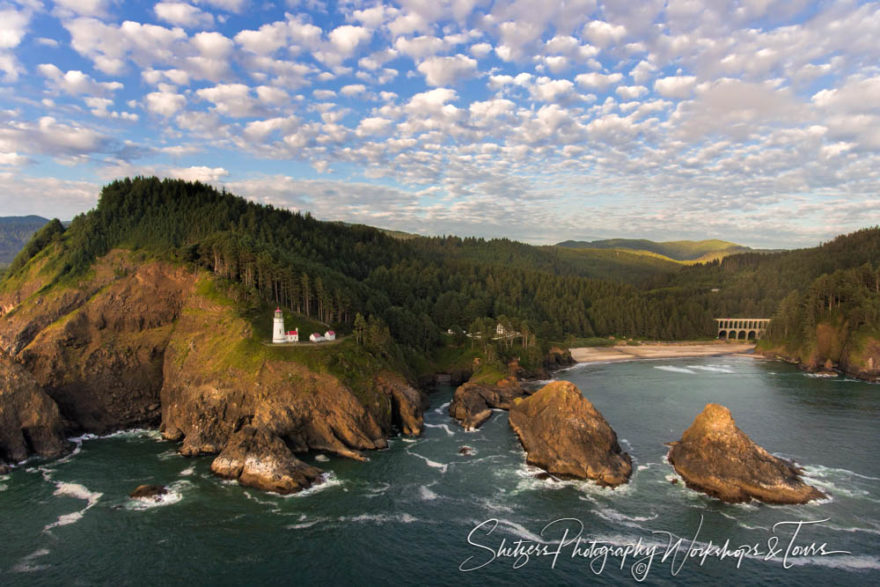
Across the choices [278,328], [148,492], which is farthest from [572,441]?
[148,492]

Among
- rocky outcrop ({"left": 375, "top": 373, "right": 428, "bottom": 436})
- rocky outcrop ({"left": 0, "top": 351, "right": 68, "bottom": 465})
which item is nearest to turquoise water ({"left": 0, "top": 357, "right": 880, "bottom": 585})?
rocky outcrop ({"left": 0, "top": 351, "right": 68, "bottom": 465})


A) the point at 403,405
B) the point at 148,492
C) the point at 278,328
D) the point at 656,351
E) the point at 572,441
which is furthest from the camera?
the point at 656,351

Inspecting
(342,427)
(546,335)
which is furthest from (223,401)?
(546,335)

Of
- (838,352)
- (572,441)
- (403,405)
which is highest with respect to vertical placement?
(838,352)

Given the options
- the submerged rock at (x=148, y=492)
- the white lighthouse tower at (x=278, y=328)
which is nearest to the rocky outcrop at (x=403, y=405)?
the white lighthouse tower at (x=278, y=328)

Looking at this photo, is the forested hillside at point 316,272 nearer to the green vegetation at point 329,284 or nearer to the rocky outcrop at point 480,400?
the green vegetation at point 329,284

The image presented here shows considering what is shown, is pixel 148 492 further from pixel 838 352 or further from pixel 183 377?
pixel 838 352
